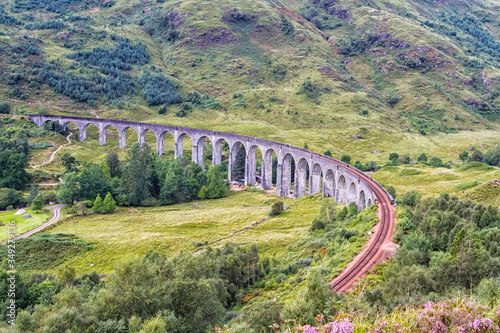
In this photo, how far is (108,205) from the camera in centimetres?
6819

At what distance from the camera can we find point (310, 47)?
196m

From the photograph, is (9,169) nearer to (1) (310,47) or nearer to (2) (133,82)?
(2) (133,82)

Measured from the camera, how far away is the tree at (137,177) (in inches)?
2995

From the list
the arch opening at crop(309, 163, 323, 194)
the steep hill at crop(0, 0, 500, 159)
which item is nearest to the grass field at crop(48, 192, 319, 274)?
the arch opening at crop(309, 163, 323, 194)

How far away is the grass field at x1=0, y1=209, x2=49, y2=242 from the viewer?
54275 millimetres

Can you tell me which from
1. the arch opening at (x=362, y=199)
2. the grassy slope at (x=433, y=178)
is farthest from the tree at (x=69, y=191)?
the grassy slope at (x=433, y=178)

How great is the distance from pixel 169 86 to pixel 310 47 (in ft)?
285

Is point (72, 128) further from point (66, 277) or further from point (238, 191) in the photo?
point (66, 277)

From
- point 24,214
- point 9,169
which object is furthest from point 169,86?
point 24,214

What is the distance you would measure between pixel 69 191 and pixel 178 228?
26707mm

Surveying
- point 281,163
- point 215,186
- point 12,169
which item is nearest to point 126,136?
point 12,169

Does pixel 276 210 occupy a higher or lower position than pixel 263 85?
lower

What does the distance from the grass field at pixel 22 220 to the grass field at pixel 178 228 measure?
402cm

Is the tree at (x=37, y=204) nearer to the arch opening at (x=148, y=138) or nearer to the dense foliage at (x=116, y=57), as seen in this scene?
the arch opening at (x=148, y=138)
